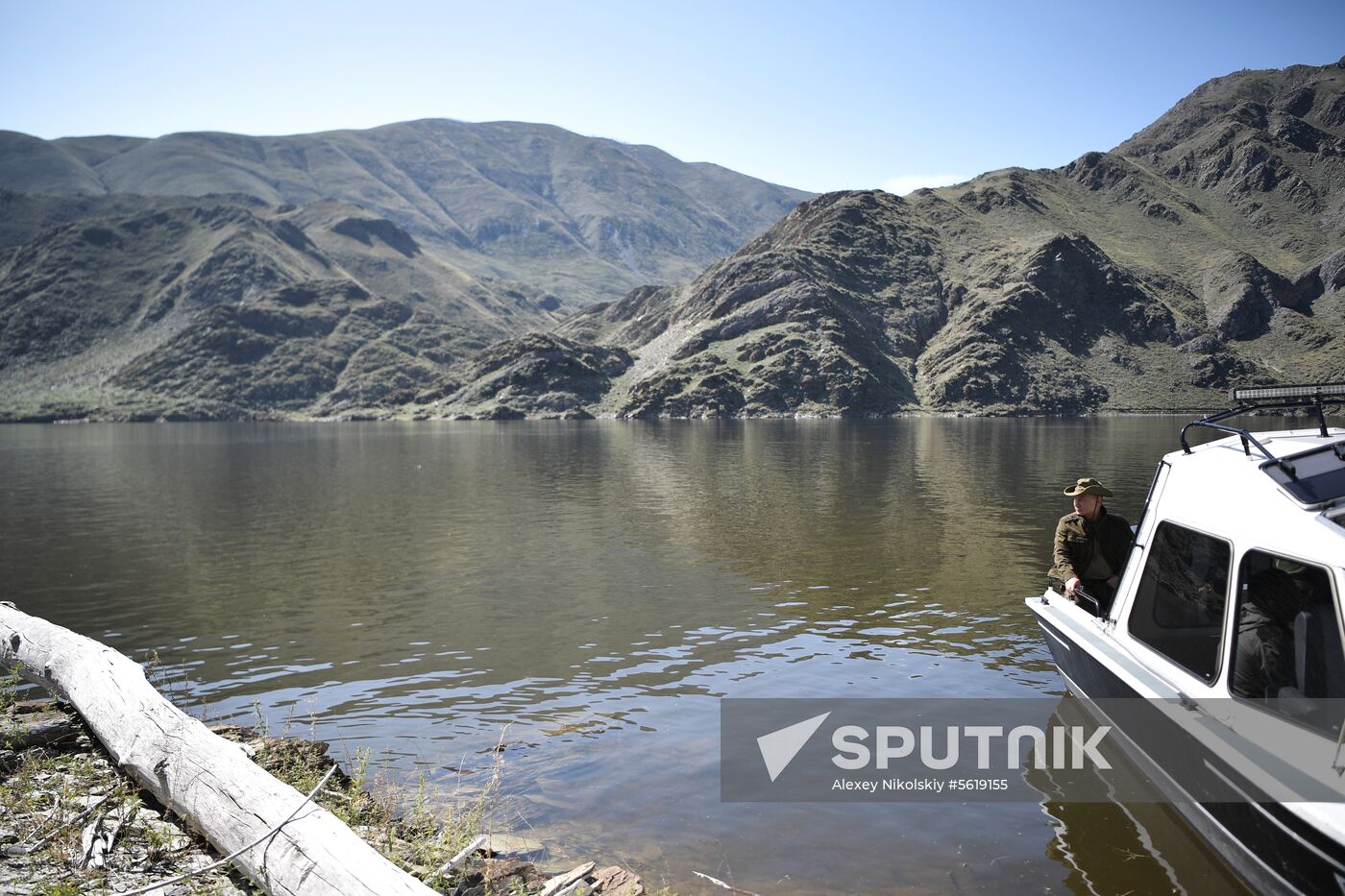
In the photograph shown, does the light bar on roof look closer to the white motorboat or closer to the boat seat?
the white motorboat

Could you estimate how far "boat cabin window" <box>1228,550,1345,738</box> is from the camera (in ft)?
23.8

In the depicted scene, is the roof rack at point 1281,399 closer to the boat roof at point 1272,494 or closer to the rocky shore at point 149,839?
the boat roof at point 1272,494

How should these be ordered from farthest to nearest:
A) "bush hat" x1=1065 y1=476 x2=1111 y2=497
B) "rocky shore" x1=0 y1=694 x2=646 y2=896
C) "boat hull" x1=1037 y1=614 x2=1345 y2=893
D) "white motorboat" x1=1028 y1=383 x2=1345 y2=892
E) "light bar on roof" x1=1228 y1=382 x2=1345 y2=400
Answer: "bush hat" x1=1065 y1=476 x2=1111 y2=497
"light bar on roof" x1=1228 y1=382 x2=1345 y2=400
"rocky shore" x1=0 y1=694 x2=646 y2=896
"white motorboat" x1=1028 y1=383 x2=1345 y2=892
"boat hull" x1=1037 y1=614 x2=1345 y2=893

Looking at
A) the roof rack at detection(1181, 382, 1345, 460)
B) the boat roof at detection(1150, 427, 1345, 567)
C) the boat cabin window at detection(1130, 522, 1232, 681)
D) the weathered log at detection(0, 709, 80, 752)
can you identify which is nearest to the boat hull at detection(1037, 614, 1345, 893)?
the boat cabin window at detection(1130, 522, 1232, 681)

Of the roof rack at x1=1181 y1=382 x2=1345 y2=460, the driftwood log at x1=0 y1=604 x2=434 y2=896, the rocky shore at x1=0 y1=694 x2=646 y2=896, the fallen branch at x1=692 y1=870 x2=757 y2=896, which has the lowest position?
the fallen branch at x1=692 y1=870 x2=757 y2=896

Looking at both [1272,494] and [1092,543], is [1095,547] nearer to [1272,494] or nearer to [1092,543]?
[1092,543]

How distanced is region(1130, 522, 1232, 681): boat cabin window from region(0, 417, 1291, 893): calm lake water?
81.2 inches

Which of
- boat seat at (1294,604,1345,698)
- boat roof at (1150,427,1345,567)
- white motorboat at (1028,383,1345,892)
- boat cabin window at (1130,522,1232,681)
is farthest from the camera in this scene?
boat cabin window at (1130,522,1232,681)

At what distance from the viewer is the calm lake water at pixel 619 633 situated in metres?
9.91

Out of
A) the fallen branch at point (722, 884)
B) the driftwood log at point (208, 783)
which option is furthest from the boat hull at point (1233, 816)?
the driftwood log at point (208, 783)

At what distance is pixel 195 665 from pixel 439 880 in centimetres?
1306

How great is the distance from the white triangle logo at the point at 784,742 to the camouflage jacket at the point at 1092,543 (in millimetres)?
4572

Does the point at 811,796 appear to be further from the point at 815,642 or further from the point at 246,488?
the point at 246,488

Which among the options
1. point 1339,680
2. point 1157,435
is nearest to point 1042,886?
point 1339,680
